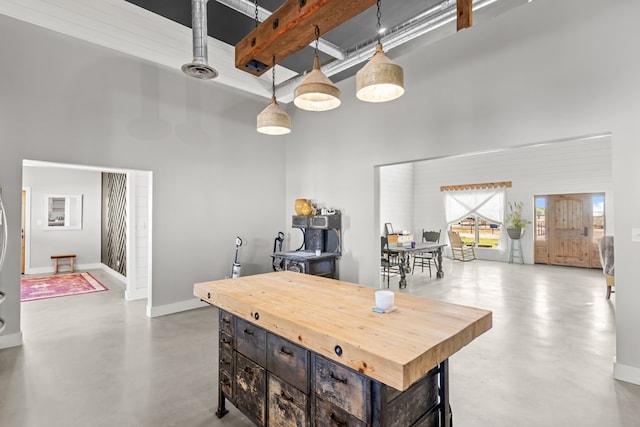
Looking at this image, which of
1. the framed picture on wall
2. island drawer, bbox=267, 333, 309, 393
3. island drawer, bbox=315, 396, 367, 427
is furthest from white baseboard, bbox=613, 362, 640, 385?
the framed picture on wall

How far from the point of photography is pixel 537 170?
8.73 m

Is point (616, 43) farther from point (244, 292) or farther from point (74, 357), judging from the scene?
point (74, 357)

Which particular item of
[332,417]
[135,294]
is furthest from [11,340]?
[332,417]

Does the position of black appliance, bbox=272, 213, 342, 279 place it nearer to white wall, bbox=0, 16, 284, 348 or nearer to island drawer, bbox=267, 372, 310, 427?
white wall, bbox=0, 16, 284, 348

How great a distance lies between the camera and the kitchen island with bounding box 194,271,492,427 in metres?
1.24

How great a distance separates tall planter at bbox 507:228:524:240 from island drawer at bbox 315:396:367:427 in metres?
9.32

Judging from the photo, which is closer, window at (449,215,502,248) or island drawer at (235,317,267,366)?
island drawer at (235,317,267,366)

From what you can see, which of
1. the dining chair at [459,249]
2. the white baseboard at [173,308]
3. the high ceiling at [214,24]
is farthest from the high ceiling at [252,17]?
the dining chair at [459,249]

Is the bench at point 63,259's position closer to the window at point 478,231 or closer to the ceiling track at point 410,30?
the ceiling track at point 410,30

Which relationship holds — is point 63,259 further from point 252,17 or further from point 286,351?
point 286,351

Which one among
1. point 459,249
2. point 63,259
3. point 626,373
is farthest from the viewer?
point 459,249

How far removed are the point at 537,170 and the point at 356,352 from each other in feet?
32.1

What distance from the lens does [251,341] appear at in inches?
77.0

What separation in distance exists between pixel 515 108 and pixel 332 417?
11.4 ft
